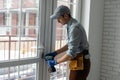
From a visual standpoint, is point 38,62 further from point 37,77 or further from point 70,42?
point 70,42

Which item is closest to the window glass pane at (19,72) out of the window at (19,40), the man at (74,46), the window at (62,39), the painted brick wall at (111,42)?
the window at (19,40)

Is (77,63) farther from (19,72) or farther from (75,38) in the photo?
(19,72)

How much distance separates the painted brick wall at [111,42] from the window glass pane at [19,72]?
1.64 metres

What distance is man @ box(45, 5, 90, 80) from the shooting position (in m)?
2.87

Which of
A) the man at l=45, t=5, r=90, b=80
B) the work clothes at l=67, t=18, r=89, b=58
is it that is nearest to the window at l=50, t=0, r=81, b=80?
the man at l=45, t=5, r=90, b=80

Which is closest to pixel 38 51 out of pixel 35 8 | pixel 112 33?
pixel 35 8

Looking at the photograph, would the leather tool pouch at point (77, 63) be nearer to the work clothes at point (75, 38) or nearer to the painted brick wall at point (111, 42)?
the work clothes at point (75, 38)

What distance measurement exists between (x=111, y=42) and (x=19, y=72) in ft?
6.41

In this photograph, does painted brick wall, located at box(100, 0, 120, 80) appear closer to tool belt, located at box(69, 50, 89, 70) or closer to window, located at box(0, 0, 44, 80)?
tool belt, located at box(69, 50, 89, 70)

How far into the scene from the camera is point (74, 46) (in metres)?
2.88

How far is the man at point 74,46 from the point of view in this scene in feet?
9.43

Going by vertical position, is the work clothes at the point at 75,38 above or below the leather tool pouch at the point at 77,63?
above

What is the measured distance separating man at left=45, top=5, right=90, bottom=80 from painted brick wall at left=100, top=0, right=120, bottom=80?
1215 millimetres

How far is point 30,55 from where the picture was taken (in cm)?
308
